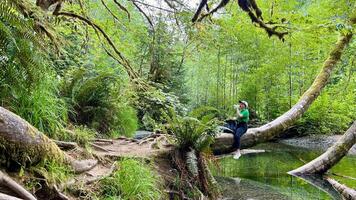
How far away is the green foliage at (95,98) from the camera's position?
699cm

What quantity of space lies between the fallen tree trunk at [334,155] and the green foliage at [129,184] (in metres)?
5.19

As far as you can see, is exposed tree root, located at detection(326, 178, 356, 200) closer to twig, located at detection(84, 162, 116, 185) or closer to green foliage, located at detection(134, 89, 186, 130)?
green foliage, located at detection(134, 89, 186, 130)

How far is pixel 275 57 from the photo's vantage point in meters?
20.0

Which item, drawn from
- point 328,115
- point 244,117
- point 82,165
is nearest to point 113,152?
point 82,165

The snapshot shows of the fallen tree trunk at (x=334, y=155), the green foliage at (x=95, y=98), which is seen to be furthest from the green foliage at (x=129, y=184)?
the fallen tree trunk at (x=334, y=155)

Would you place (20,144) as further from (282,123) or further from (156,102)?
(156,102)

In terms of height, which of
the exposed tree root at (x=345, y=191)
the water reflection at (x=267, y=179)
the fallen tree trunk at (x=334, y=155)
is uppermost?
the fallen tree trunk at (x=334, y=155)

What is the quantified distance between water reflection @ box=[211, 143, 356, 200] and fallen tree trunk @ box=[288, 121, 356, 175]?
18.3 inches

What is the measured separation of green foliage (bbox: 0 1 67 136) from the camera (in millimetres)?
2900

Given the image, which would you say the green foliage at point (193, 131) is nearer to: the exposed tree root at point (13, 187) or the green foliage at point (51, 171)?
the green foliage at point (51, 171)

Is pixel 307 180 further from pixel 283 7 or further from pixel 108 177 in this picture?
pixel 108 177

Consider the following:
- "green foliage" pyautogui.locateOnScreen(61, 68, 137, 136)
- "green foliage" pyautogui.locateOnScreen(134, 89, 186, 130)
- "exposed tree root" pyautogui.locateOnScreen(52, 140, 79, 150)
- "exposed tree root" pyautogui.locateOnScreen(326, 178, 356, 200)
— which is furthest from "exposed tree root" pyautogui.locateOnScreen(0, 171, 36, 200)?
"exposed tree root" pyautogui.locateOnScreen(326, 178, 356, 200)

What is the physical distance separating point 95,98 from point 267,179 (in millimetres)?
4182

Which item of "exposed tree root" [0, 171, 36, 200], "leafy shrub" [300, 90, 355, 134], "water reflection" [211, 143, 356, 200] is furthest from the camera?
"leafy shrub" [300, 90, 355, 134]
